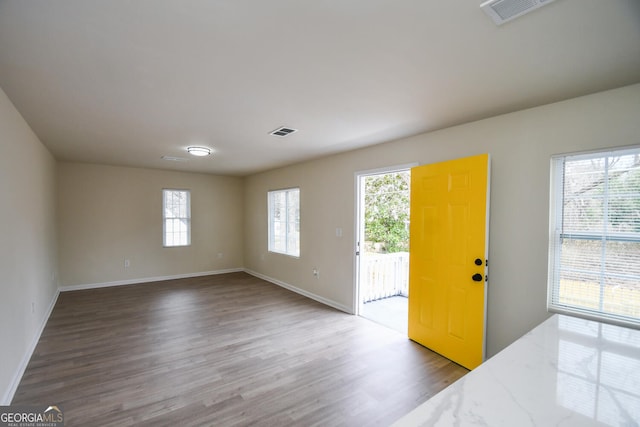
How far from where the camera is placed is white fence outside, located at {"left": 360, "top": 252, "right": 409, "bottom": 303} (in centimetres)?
511

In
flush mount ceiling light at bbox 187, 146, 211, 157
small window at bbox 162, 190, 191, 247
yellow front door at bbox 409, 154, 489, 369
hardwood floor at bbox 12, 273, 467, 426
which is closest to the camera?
hardwood floor at bbox 12, 273, 467, 426

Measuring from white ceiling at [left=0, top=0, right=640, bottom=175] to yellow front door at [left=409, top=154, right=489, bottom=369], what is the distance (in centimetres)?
63

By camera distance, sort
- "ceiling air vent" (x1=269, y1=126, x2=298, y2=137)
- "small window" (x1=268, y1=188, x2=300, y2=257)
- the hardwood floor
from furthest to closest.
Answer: "small window" (x1=268, y1=188, x2=300, y2=257) → "ceiling air vent" (x1=269, y1=126, x2=298, y2=137) → the hardwood floor

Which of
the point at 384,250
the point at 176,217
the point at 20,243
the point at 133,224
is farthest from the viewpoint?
the point at 384,250

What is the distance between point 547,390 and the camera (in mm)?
1003

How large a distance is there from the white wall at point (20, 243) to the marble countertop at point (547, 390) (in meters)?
3.11

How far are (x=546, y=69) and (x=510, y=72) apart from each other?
21 cm

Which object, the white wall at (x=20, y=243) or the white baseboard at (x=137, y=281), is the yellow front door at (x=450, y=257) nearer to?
the white wall at (x=20, y=243)

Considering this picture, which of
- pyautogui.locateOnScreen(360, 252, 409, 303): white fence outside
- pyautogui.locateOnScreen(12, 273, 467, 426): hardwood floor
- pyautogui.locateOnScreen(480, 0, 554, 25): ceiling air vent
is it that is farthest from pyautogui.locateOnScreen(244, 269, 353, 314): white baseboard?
pyautogui.locateOnScreen(480, 0, 554, 25): ceiling air vent

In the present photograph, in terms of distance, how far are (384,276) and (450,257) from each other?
2538 millimetres

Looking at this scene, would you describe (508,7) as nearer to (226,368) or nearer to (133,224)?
(226,368)

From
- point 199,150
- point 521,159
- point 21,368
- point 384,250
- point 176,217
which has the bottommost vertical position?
point 21,368

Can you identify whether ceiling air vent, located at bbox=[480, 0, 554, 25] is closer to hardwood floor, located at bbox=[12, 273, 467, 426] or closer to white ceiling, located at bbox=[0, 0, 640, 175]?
white ceiling, located at bbox=[0, 0, 640, 175]

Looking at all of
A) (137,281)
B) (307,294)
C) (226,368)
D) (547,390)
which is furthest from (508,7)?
(137,281)
